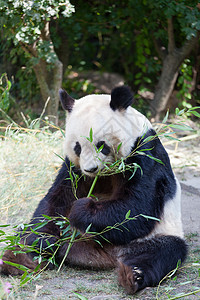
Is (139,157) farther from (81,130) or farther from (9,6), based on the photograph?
(9,6)

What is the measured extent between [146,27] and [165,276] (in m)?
5.81

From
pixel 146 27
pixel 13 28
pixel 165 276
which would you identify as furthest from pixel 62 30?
pixel 165 276

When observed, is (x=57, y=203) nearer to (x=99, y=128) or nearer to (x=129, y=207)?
(x=129, y=207)

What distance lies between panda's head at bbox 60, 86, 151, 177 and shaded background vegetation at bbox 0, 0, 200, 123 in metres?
2.90

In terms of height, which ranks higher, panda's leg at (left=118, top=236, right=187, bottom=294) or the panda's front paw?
the panda's front paw

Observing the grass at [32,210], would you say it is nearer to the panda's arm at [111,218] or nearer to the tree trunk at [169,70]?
the panda's arm at [111,218]

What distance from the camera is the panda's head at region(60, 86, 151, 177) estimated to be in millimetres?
3119

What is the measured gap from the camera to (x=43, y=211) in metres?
3.55

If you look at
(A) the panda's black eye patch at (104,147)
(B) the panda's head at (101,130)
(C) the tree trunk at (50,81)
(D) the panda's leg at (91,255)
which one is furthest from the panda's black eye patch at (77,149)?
(C) the tree trunk at (50,81)

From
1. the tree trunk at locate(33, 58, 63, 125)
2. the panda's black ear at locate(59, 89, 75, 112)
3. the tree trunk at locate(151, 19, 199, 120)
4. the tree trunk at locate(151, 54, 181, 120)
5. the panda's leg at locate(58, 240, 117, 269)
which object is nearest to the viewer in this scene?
the panda's leg at locate(58, 240, 117, 269)

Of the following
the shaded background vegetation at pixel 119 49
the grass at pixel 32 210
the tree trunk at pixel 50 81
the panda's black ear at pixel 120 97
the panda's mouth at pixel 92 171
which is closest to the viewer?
the grass at pixel 32 210

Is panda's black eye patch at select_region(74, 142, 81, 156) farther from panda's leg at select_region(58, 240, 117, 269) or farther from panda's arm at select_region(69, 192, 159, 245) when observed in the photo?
panda's leg at select_region(58, 240, 117, 269)

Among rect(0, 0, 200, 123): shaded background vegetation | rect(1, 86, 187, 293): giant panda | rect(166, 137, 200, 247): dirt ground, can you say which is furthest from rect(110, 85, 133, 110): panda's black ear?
rect(0, 0, 200, 123): shaded background vegetation

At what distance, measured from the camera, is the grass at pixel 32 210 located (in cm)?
290
